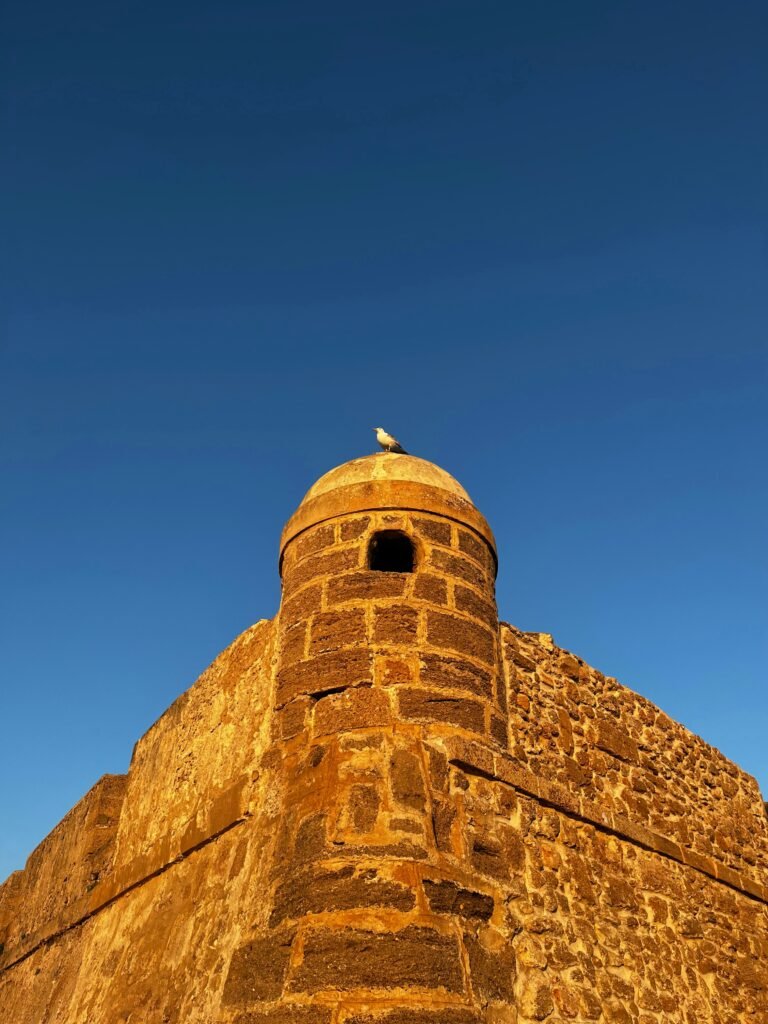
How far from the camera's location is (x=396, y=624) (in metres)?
5.32

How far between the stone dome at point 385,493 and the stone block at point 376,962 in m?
2.67

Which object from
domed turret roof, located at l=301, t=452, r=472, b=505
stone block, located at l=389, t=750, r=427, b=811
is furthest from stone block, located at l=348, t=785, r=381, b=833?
domed turret roof, located at l=301, t=452, r=472, b=505

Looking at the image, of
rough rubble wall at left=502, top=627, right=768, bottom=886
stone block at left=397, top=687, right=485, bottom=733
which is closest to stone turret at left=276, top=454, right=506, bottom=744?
stone block at left=397, top=687, right=485, bottom=733

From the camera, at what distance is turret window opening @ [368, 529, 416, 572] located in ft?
19.1

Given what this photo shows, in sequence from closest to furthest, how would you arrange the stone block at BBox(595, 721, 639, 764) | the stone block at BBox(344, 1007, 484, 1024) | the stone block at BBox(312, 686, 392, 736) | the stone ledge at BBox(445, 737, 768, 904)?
the stone block at BBox(344, 1007, 484, 1024), the stone block at BBox(312, 686, 392, 736), the stone ledge at BBox(445, 737, 768, 904), the stone block at BBox(595, 721, 639, 764)

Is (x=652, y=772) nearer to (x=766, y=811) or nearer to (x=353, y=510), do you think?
(x=766, y=811)

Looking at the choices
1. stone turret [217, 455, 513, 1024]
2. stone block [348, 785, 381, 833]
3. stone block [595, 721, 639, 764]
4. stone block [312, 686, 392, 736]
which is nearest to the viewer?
stone turret [217, 455, 513, 1024]

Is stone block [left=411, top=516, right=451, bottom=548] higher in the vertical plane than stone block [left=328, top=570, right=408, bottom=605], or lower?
higher

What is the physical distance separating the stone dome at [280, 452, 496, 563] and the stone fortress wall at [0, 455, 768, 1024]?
0.07ft

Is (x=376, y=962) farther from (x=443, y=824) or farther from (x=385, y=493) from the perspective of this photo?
(x=385, y=493)

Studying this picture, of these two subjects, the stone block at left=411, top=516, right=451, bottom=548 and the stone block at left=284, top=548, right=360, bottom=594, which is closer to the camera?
the stone block at left=284, top=548, right=360, bottom=594

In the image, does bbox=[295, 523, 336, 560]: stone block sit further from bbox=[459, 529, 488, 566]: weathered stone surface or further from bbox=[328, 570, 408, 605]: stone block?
bbox=[459, 529, 488, 566]: weathered stone surface

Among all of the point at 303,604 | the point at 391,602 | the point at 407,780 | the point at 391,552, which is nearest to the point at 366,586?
Answer: the point at 391,602

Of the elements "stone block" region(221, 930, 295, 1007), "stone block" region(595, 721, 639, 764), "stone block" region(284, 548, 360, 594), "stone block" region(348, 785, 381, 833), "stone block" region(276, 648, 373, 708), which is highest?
"stone block" region(284, 548, 360, 594)
